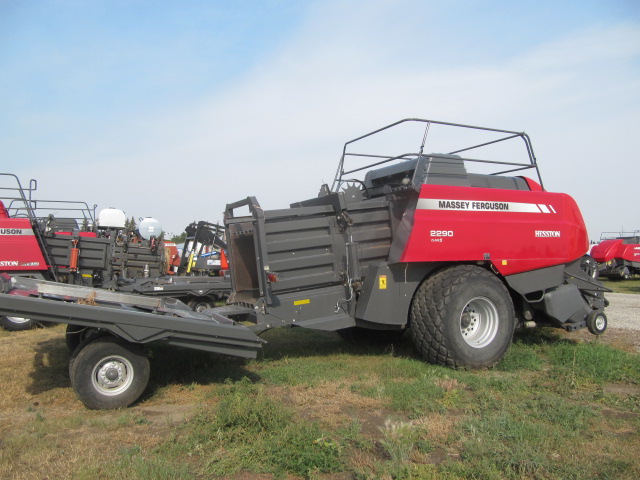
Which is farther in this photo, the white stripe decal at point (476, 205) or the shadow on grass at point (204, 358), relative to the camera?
the white stripe decal at point (476, 205)

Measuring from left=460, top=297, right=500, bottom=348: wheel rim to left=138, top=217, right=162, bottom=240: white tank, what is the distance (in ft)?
46.6

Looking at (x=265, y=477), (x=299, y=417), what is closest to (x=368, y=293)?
(x=299, y=417)

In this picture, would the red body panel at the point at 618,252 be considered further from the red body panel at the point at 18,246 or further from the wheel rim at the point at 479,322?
the red body panel at the point at 18,246

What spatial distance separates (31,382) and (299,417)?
303 centimetres

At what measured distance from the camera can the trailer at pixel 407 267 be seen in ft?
18.3

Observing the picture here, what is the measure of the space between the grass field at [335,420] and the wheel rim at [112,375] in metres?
0.21

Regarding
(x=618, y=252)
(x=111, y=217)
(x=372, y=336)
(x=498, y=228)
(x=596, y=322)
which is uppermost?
(x=111, y=217)

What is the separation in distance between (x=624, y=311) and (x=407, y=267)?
7.87m

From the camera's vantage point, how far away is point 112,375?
4.52 metres

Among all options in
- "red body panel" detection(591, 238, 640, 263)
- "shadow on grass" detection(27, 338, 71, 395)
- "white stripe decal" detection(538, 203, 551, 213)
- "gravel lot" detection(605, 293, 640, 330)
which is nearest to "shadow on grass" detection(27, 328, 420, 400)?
"shadow on grass" detection(27, 338, 71, 395)

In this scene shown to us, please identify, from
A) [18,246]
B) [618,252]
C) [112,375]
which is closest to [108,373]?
[112,375]

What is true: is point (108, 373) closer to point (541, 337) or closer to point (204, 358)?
point (204, 358)

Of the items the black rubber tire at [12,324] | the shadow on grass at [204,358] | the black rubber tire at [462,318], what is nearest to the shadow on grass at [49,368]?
the shadow on grass at [204,358]

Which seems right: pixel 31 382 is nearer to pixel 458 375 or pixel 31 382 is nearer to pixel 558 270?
pixel 458 375
